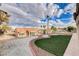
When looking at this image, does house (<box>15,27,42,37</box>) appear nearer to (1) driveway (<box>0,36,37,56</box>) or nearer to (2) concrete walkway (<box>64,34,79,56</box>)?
(1) driveway (<box>0,36,37,56</box>)

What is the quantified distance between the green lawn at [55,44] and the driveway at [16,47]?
65 mm

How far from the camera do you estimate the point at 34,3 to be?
4.07ft

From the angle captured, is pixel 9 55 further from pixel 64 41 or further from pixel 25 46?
pixel 64 41

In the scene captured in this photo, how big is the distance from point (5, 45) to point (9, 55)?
0.21ft

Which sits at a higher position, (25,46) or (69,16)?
(69,16)

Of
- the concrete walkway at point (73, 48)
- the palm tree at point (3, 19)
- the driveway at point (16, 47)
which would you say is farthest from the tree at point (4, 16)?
the concrete walkway at point (73, 48)

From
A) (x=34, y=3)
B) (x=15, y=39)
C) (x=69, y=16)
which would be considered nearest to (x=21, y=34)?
(x=15, y=39)

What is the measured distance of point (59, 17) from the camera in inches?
49.0

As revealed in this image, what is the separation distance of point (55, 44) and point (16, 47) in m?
0.23

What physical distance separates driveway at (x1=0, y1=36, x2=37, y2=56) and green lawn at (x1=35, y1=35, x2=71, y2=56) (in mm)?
65

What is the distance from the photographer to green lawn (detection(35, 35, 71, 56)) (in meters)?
1.23

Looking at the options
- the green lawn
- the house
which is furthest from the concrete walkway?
the house

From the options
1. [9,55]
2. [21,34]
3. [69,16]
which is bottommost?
[9,55]

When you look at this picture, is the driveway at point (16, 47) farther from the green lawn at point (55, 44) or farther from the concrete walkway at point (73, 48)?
the concrete walkway at point (73, 48)
